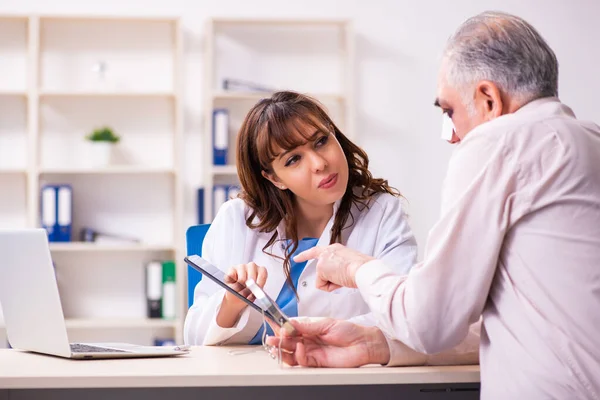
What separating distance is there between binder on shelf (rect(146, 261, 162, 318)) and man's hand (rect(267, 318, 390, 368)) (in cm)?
286

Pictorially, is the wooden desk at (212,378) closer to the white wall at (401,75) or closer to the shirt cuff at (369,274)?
the shirt cuff at (369,274)

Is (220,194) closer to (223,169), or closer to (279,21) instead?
(223,169)

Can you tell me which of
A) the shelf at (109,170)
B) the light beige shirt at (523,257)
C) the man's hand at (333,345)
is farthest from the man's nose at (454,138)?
the shelf at (109,170)

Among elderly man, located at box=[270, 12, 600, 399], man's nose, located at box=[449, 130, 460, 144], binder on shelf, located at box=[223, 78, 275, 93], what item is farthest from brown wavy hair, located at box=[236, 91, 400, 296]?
binder on shelf, located at box=[223, 78, 275, 93]

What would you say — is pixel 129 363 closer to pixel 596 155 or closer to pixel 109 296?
pixel 596 155

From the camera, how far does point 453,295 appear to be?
1.19m

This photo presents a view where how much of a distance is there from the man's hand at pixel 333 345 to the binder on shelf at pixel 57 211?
3.00 meters

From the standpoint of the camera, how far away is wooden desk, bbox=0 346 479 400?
1.23 meters

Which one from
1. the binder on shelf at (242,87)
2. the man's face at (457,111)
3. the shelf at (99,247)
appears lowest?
the shelf at (99,247)

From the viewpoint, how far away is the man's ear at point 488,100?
4.19 ft

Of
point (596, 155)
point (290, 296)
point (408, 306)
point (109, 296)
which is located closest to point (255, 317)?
point (290, 296)

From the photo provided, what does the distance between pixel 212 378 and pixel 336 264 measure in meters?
0.33

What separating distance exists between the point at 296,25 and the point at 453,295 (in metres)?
3.47

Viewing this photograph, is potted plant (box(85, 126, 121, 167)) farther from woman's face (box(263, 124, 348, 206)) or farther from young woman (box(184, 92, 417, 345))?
woman's face (box(263, 124, 348, 206))
